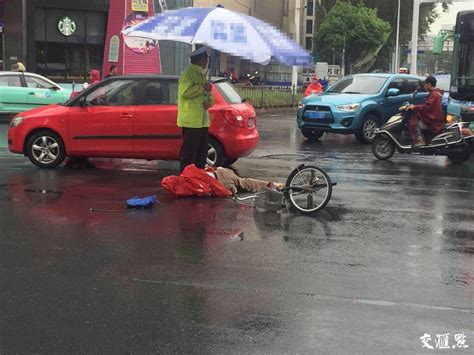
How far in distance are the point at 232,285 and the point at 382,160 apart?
8.32m

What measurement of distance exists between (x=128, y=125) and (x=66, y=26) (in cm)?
2334

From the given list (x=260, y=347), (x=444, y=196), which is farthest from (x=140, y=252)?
(x=444, y=196)

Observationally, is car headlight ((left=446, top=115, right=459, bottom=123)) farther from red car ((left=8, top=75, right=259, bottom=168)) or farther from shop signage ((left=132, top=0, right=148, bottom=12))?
shop signage ((left=132, top=0, right=148, bottom=12))

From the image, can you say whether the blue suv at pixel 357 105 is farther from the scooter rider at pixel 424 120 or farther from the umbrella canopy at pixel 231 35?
the umbrella canopy at pixel 231 35

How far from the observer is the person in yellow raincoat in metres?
8.15

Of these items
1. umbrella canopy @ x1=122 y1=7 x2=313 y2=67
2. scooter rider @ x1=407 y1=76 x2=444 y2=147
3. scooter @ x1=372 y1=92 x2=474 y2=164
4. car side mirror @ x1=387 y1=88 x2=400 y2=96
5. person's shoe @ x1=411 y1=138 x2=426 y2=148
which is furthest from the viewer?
car side mirror @ x1=387 y1=88 x2=400 y2=96

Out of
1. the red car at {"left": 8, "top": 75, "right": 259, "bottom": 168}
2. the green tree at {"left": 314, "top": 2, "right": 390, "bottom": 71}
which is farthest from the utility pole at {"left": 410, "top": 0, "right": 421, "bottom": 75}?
the green tree at {"left": 314, "top": 2, "right": 390, "bottom": 71}

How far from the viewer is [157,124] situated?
32.6 feet

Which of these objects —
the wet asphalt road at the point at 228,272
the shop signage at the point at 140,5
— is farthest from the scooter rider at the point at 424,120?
the shop signage at the point at 140,5

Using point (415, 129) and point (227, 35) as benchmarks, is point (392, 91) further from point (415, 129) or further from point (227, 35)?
point (227, 35)

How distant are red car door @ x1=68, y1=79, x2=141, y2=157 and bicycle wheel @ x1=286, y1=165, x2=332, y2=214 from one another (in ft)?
11.7

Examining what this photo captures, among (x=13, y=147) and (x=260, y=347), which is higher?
(x=13, y=147)

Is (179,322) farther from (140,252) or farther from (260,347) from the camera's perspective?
(140,252)

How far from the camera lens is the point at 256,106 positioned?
88.7 ft
